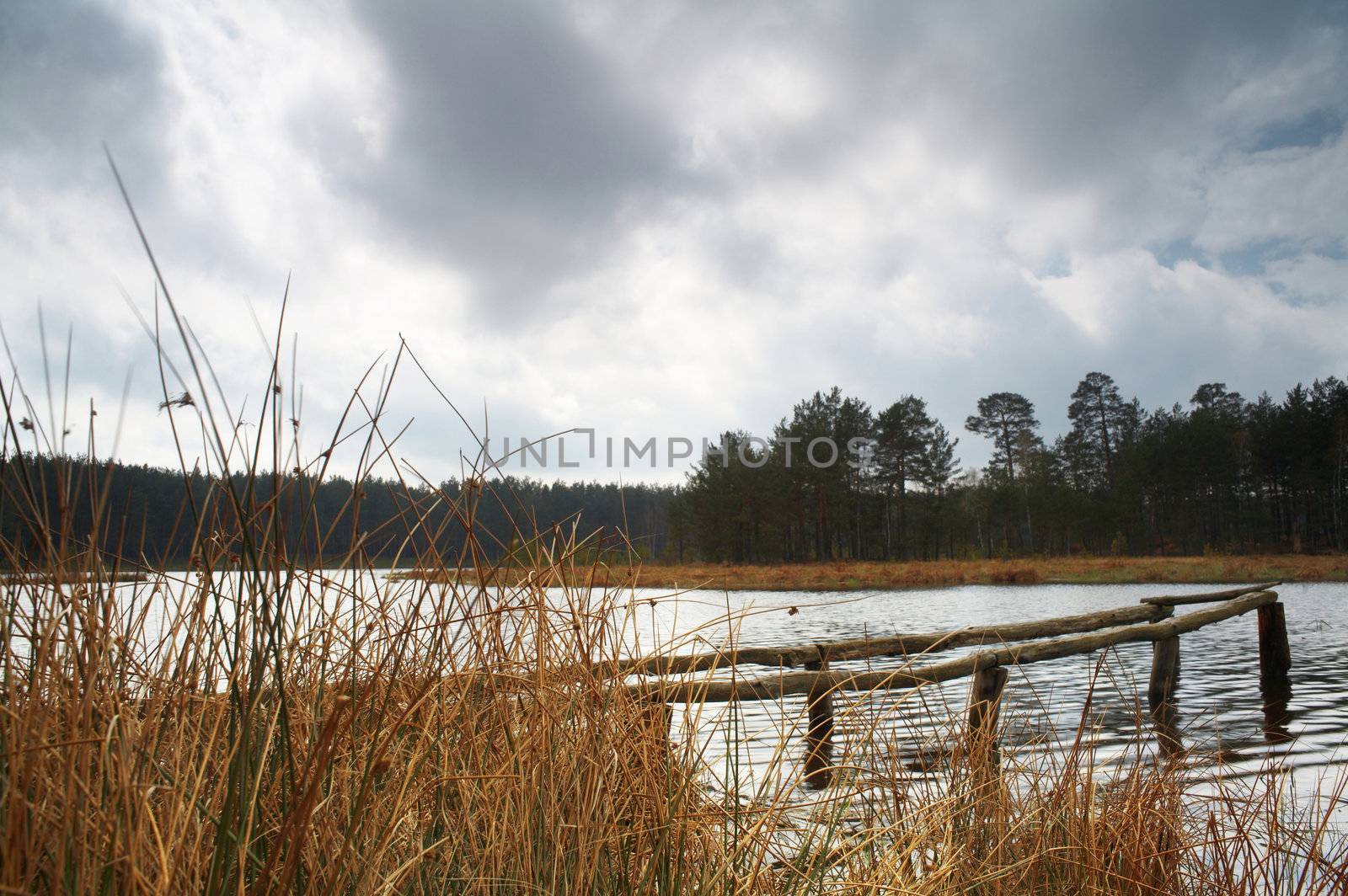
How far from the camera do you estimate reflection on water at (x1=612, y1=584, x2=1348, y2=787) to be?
2.36 metres

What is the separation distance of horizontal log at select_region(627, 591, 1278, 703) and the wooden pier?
0.01m

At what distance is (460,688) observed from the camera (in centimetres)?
188

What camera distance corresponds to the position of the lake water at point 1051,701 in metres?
2.30

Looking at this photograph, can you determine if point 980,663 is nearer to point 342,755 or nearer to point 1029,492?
point 342,755

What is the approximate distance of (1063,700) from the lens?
6961 millimetres

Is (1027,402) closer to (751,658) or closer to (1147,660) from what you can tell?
(1147,660)

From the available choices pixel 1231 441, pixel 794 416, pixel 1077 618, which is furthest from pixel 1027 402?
pixel 1077 618

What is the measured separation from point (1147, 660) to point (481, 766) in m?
11.8

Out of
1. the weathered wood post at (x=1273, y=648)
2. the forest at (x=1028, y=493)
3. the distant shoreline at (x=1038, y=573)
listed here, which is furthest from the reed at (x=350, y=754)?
the forest at (x=1028, y=493)

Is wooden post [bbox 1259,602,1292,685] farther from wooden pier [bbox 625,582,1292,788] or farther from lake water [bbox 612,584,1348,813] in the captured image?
lake water [bbox 612,584,1348,813]

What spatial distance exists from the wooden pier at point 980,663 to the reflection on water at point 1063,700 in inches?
4.5

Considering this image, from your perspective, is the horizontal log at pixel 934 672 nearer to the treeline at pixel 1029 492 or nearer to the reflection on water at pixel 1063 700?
the reflection on water at pixel 1063 700

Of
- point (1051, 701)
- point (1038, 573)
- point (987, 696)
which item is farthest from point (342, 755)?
point (1038, 573)

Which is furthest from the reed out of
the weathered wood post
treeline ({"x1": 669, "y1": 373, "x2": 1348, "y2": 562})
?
treeline ({"x1": 669, "y1": 373, "x2": 1348, "y2": 562})
